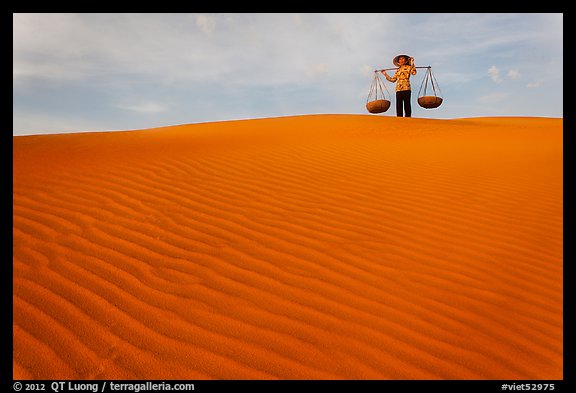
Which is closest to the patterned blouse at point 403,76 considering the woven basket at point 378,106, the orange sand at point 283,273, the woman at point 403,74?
the woman at point 403,74

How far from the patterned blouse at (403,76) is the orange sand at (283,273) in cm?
785

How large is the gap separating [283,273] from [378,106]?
1194 centimetres

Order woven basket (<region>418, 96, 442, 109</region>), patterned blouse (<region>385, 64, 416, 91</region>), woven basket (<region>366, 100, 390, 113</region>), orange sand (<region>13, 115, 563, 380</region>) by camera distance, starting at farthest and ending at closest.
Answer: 1. woven basket (<region>366, 100, 390, 113</region>)
2. woven basket (<region>418, 96, 442, 109</region>)
3. patterned blouse (<region>385, 64, 416, 91</region>)
4. orange sand (<region>13, 115, 563, 380</region>)

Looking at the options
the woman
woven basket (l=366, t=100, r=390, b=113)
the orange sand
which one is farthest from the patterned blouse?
the orange sand

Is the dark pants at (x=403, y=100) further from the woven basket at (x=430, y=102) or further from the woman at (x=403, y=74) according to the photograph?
the woven basket at (x=430, y=102)

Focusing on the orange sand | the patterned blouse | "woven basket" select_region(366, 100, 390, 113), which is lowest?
the orange sand

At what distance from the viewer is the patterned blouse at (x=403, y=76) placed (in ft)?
42.3

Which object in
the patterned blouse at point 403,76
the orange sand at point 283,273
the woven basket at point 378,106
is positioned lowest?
the orange sand at point 283,273

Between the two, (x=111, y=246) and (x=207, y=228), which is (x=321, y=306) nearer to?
(x=207, y=228)

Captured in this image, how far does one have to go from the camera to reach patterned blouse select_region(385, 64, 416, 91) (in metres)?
12.9

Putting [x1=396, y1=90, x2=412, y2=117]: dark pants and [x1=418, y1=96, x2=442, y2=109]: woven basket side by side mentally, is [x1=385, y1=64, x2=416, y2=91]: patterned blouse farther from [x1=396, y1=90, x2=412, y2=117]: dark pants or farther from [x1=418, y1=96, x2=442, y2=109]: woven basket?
[x1=418, y1=96, x2=442, y2=109]: woven basket

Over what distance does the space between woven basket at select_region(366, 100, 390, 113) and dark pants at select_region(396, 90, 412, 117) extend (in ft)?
1.57

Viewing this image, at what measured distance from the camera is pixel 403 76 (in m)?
13.0
